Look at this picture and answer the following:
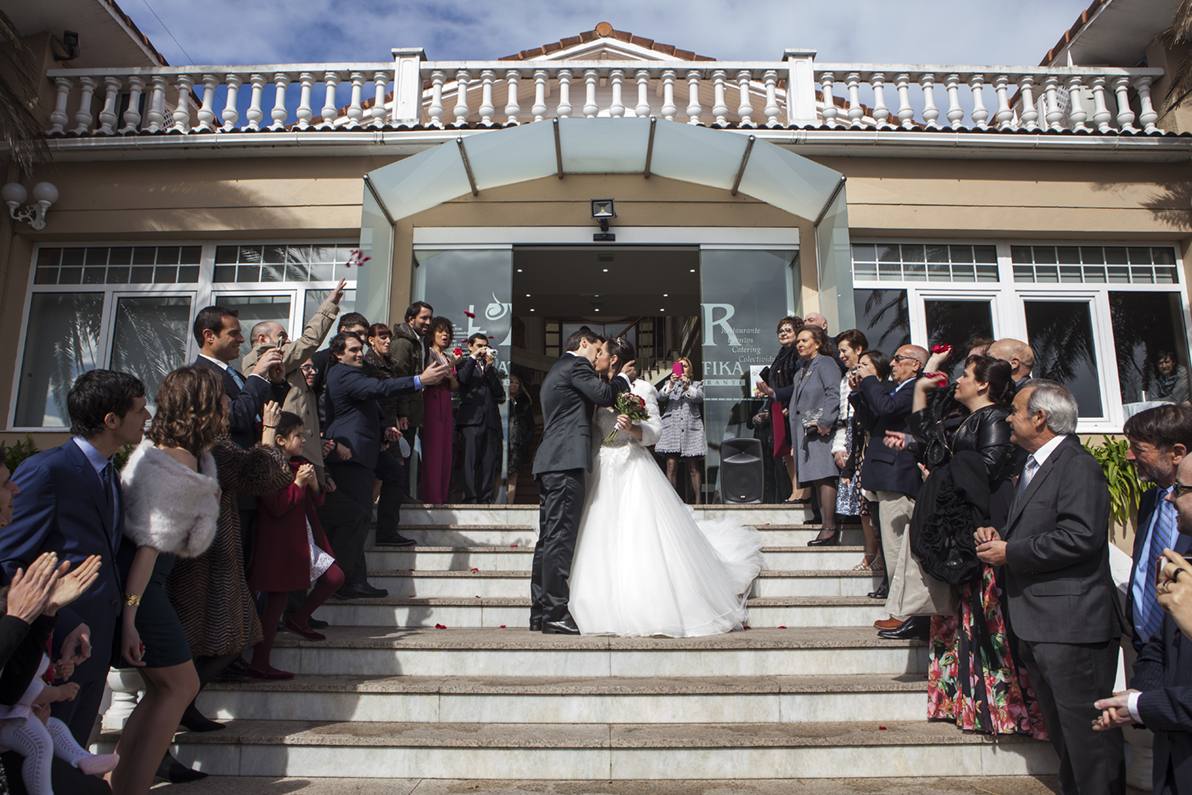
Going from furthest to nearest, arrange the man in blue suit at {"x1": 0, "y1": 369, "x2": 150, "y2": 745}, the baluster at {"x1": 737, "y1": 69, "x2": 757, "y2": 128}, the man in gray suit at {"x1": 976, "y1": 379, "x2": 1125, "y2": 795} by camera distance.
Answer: the baluster at {"x1": 737, "y1": 69, "x2": 757, "y2": 128} < the man in gray suit at {"x1": 976, "y1": 379, "x2": 1125, "y2": 795} < the man in blue suit at {"x1": 0, "y1": 369, "x2": 150, "y2": 745}

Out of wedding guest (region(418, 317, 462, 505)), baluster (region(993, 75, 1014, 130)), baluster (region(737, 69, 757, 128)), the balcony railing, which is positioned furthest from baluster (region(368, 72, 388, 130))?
baluster (region(993, 75, 1014, 130))

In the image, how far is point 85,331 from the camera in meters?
8.40

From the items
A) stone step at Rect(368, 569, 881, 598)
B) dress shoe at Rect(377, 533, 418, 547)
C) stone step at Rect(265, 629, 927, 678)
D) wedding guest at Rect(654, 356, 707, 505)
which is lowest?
stone step at Rect(265, 629, 927, 678)

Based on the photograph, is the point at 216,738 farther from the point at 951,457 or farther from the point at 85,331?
the point at 85,331

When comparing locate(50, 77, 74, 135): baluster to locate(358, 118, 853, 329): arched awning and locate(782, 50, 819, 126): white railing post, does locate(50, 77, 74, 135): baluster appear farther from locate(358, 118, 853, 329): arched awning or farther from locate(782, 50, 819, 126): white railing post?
locate(782, 50, 819, 126): white railing post

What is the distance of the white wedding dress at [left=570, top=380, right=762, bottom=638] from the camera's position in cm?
429

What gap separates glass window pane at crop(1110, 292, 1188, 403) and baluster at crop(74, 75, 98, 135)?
11.2m

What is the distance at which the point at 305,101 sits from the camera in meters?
8.31

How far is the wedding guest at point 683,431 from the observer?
316 inches

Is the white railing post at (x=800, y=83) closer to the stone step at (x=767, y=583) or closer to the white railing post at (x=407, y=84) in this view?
the white railing post at (x=407, y=84)

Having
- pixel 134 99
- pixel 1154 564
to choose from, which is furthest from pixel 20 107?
pixel 1154 564

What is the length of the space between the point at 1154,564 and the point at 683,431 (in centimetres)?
536

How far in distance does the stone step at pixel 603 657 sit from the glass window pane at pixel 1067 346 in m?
5.52

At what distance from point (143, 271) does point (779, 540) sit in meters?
7.31
